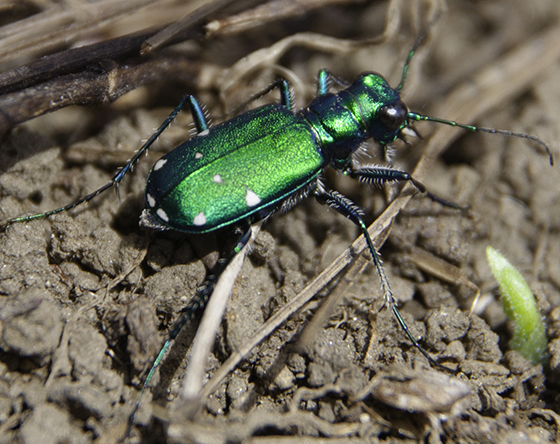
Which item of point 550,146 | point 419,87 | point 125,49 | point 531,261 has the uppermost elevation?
point 125,49

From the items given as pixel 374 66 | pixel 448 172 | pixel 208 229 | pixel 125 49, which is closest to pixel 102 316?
pixel 208 229

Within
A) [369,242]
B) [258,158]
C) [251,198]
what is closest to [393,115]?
[369,242]

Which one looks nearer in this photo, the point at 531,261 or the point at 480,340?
the point at 480,340

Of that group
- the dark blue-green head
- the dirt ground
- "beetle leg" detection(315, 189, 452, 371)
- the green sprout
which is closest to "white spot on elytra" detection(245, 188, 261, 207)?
the dirt ground

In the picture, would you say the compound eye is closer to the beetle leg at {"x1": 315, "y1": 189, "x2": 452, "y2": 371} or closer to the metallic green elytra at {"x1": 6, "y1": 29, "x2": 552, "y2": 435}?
the metallic green elytra at {"x1": 6, "y1": 29, "x2": 552, "y2": 435}

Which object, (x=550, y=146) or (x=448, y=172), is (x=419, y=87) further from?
(x=550, y=146)

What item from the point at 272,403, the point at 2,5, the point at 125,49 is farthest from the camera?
the point at 2,5

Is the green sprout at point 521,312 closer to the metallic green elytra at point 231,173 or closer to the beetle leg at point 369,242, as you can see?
the beetle leg at point 369,242

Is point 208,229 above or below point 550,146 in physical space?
above
